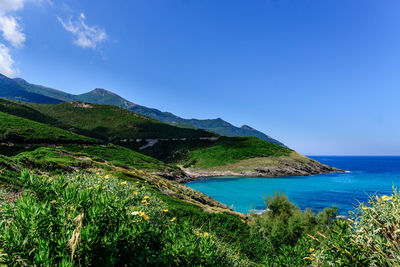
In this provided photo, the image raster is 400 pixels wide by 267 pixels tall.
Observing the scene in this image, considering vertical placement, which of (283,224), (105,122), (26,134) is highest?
(283,224)

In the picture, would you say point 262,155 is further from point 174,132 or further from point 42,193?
point 42,193

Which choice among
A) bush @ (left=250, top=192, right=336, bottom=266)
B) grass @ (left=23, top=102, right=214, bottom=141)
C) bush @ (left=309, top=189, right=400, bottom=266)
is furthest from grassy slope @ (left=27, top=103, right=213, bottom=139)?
bush @ (left=309, top=189, right=400, bottom=266)

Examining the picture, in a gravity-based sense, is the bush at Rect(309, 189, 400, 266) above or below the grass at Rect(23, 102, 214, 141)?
above

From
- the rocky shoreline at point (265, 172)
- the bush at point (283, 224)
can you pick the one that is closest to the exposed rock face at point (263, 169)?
the rocky shoreline at point (265, 172)

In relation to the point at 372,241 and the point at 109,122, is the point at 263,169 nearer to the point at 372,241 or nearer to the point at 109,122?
the point at 372,241

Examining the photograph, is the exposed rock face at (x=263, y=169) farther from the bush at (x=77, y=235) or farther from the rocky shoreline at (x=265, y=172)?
the bush at (x=77, y=235)

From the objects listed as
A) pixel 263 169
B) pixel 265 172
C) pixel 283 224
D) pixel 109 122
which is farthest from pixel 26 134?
pixel 265 172

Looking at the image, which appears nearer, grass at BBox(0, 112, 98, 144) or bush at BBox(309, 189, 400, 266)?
bush at BBox(309, 189, 400, 266)

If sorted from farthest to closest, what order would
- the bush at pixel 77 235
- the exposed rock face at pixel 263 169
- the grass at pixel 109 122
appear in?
the grass at pixel 109 122 → the exposed rock face at pixel 263 169 → the bush at pixel 77 235

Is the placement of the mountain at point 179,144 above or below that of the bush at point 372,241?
below

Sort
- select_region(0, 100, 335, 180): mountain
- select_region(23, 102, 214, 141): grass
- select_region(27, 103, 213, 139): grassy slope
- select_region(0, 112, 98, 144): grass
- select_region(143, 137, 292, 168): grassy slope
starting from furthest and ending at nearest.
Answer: select_region(27, 103, 213, 139): grassy slope
select_region(23, 102, 214, 141): grass
select_region(143, 137, 292, 168): grassy slope
select_region(0, 100, 335, 180): mountain
select_region(0, 112, 98, 144): grass

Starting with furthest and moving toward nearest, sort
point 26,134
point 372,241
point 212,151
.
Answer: point 212,151 < point 26,134 < point 372,241

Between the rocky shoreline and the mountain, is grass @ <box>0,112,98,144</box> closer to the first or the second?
the mountain

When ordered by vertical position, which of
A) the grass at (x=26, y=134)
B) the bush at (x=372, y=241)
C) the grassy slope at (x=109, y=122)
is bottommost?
the grass at (x=26, y=134)
